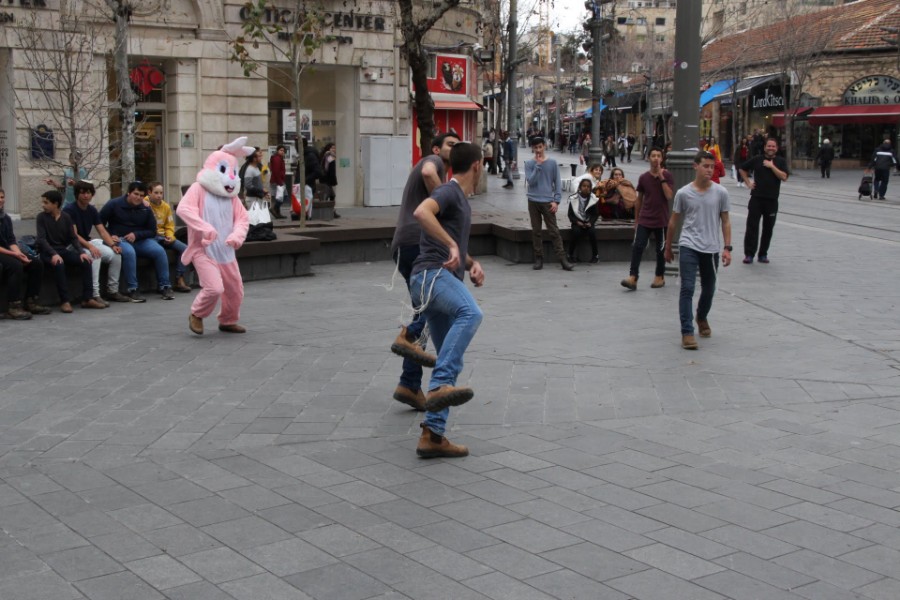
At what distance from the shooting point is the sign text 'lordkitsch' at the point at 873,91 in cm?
4425

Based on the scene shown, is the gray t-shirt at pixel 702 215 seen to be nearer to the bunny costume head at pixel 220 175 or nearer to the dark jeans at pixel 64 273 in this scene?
the bunny costume head at pixel 220 175

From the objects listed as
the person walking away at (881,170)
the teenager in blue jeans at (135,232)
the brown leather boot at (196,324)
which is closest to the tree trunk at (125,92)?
the teenager in blue jeans at (135,232)

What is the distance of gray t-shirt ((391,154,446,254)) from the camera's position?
7.05 metres

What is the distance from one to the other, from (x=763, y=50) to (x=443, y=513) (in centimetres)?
4972

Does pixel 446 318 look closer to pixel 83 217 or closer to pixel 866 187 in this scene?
pixel 83 217

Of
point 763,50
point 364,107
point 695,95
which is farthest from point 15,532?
point 763,50

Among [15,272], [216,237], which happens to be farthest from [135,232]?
[216,237]

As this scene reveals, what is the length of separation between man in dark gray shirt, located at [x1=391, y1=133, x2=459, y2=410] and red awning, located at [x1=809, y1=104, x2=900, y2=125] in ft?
134

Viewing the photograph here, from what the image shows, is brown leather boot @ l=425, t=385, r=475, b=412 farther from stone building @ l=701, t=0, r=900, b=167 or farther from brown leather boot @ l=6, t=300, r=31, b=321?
stone building @ l=701, t=0, r=900, b=167

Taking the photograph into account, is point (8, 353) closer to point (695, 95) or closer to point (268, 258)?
point (268, 258)

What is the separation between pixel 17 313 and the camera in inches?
405

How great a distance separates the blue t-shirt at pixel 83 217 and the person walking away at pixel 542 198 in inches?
212

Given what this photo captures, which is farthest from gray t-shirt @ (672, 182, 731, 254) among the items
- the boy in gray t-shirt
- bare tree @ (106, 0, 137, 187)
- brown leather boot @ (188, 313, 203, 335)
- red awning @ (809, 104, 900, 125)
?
red awning @ (809, 104, 900, 125)

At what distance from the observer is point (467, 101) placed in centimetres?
2877
